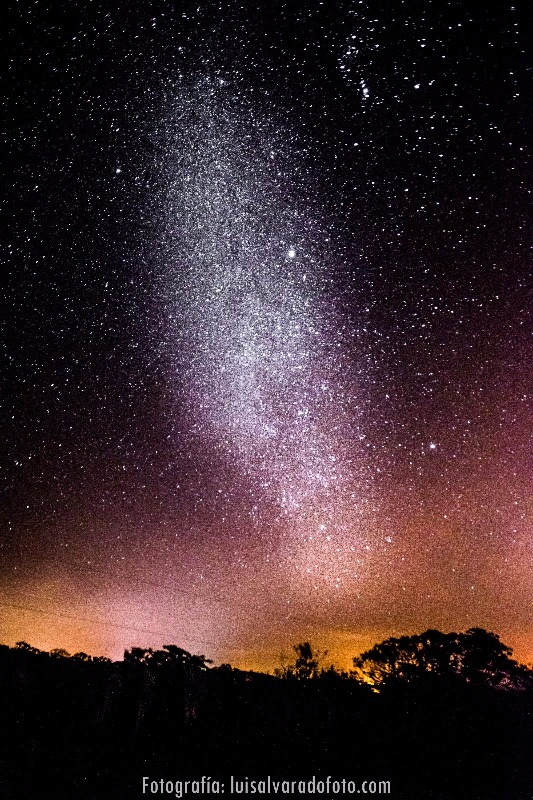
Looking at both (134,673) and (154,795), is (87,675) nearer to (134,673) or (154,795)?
(134,673)

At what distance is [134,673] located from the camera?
61.5 feet

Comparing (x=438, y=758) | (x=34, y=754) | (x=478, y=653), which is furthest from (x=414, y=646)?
(x=34, y=754)

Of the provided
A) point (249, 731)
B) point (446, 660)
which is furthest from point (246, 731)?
point (446, 660)

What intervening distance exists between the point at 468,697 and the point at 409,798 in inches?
277

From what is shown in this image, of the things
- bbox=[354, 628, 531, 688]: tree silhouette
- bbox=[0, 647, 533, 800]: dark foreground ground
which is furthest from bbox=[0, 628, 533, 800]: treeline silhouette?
bbox=[354, 628, 531, 688]: tree silhouette

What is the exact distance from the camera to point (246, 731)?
608 inches

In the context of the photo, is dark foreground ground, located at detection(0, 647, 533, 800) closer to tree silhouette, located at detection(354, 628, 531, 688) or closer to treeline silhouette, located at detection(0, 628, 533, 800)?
treeline silhouette, located at detection(0, 628, 533, 800)

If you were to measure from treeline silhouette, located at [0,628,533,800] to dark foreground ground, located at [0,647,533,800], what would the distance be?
0.15ft

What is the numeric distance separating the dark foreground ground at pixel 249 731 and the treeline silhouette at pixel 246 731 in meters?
0.05

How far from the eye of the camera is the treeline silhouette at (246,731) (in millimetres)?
12156

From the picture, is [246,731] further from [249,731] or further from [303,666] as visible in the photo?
[303,666]

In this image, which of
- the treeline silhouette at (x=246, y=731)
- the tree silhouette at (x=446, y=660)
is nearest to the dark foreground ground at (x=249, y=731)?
the treeline silhouette at (x=246, y=731)

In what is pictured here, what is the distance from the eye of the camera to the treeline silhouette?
39.9 ft

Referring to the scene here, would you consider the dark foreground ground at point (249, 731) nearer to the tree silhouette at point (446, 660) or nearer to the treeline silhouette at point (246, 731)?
the treeline silhouette at point (246, 731)
